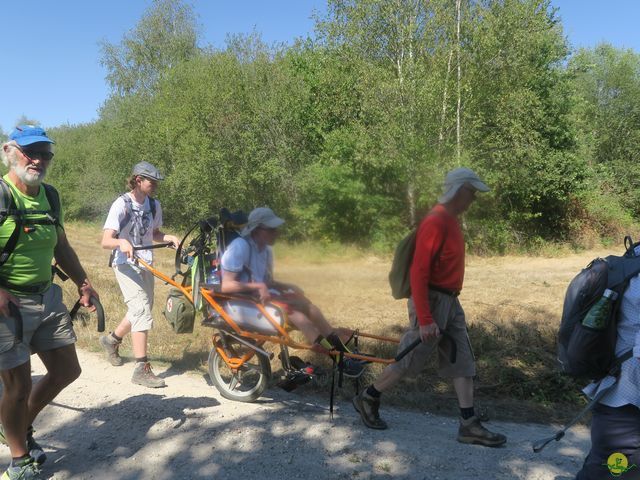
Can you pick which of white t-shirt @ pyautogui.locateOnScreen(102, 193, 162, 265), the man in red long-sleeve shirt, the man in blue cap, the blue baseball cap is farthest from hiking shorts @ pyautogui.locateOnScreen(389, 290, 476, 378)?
white t-shirt @ pyautogui.locateOnScreen(102, 193, 162, 265)

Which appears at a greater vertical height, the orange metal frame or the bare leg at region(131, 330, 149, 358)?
the orange metal frame

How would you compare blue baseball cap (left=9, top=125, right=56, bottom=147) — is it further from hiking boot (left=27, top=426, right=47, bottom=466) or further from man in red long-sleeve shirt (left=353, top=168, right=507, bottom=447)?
man in red long-sleeve shirt (left=353, top=168, right=507, bottom=447)

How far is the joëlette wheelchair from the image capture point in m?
4.80

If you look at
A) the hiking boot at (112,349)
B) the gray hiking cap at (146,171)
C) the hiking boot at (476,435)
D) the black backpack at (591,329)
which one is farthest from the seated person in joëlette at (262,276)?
the black backpack at (591,329)

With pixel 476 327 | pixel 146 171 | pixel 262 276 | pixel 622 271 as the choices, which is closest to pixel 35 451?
pixel 262 276

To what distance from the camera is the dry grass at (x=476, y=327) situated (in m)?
5.65

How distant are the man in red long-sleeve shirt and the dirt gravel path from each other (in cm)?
19

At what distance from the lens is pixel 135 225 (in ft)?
18.8

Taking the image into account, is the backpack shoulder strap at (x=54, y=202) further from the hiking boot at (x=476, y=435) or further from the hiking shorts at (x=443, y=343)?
the hiking boot at (x=476, y=435)

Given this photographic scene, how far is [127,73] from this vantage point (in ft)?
117

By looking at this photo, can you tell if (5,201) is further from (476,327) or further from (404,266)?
(476,327)

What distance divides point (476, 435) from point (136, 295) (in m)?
3.50

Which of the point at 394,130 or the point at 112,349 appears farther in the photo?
the point at 394,130

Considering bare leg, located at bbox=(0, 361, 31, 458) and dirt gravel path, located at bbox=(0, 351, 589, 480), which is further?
dirt gravel path, located at bbox=(0, 351, 589, 480)
